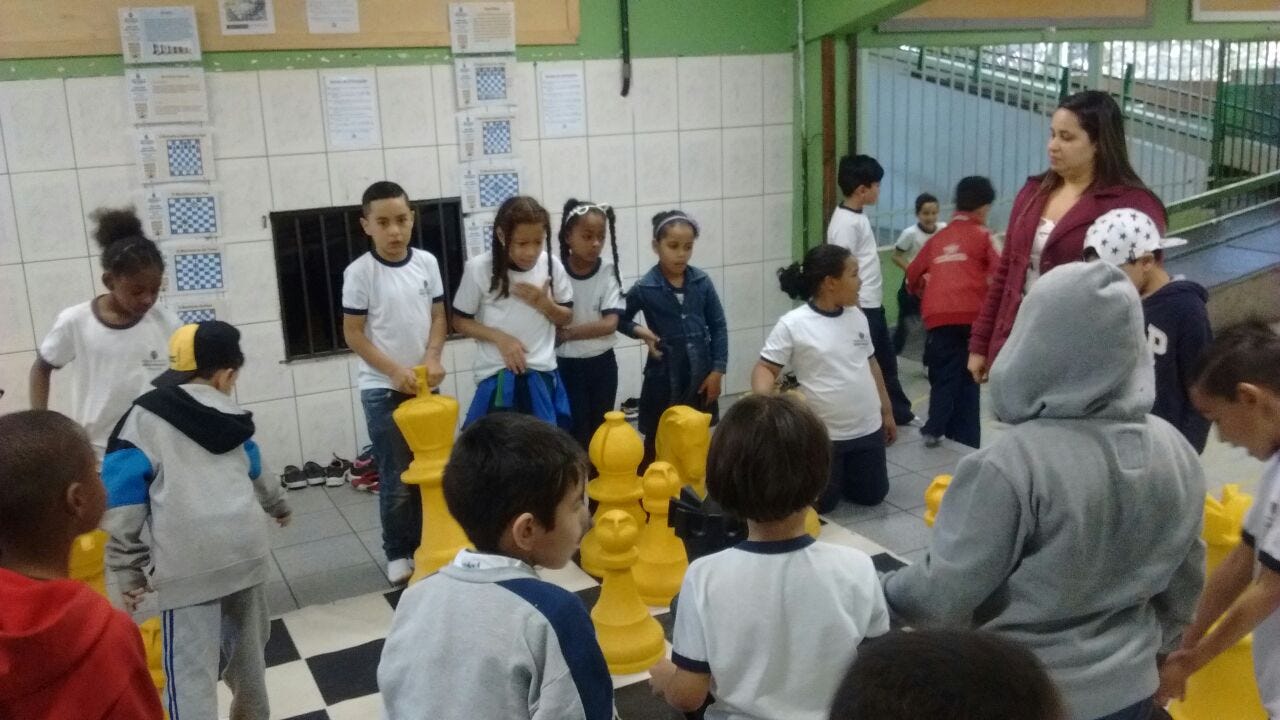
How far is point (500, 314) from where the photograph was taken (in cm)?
340

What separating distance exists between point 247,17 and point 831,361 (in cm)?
262

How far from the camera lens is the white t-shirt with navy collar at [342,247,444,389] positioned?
3.28 m

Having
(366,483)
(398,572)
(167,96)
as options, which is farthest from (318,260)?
(398,572)

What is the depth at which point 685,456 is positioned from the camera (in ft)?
11.1

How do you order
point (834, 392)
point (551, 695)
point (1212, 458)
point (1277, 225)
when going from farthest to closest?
point (1277, 225) < point (1212, 458) < point (834, 392) < point (551, 695)

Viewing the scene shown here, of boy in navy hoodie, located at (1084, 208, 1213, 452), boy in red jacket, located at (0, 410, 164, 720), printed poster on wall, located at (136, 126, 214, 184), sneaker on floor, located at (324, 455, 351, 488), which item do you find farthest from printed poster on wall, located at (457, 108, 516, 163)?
boy in red jacket, located at (0, 410, 164, 720)

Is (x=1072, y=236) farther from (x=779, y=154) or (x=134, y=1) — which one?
(x=134, y=1)

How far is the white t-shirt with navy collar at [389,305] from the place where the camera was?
3.28 metres

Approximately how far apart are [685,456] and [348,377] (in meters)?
1.82

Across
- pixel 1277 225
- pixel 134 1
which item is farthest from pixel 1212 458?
pixel 134 1

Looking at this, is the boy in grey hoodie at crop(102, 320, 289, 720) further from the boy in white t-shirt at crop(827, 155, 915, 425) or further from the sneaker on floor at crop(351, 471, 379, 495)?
the boy in white t-shirt at crop(827, 155, 915, 425)

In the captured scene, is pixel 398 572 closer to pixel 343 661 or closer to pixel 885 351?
pixel 343 661

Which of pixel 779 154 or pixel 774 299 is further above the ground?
pixel 779 154

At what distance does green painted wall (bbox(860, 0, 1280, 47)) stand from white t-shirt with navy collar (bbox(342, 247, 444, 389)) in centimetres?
292
